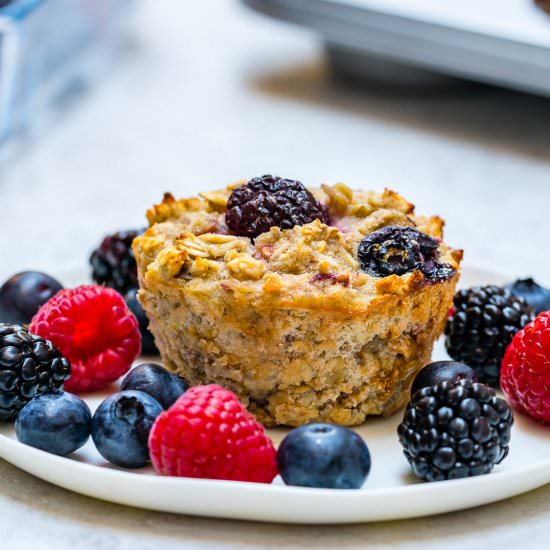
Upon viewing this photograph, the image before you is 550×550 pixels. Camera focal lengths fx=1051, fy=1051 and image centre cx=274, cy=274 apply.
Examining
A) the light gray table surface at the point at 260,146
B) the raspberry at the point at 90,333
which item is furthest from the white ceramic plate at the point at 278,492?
the light gray table surface at the point at 260,146

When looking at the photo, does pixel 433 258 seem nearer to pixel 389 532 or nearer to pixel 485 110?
pixel 389 532

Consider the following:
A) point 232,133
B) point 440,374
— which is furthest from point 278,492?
point 232,133

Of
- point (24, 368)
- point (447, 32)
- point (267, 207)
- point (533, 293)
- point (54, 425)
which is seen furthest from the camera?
point (447, 32)

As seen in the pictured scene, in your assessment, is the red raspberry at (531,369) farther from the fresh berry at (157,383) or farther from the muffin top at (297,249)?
the fresh berry at (157,383)

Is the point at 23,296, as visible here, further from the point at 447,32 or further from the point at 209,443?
the point at 447,32

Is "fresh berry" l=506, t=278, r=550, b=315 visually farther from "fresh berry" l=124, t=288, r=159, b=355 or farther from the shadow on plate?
"fresh berry" l=124, t=288, r=159, b=355
